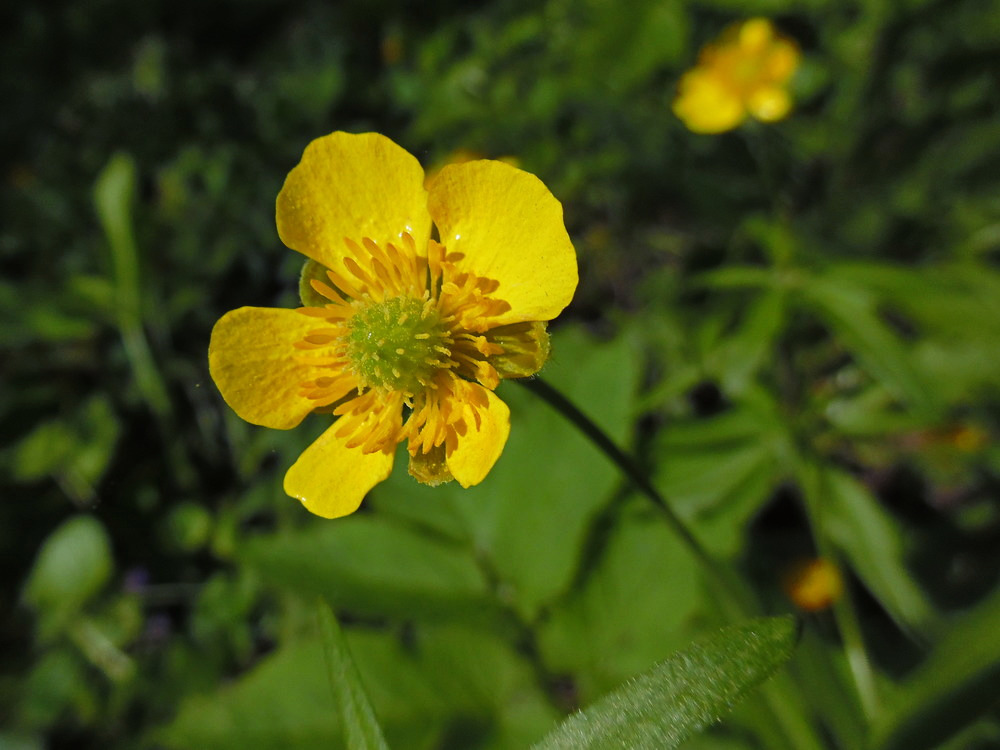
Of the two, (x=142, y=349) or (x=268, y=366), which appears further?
(x=142, y=349)

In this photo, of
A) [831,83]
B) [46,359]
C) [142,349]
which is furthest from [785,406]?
[46,359]

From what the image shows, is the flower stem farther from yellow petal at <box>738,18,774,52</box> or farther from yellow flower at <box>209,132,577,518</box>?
yellow petal at <box>738,18,774,52</box>

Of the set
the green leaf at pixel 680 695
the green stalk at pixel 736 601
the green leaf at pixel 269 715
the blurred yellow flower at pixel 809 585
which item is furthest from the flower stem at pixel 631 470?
the blurred yellow flower at pixel 809 585

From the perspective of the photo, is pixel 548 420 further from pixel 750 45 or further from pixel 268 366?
pixel 750 45

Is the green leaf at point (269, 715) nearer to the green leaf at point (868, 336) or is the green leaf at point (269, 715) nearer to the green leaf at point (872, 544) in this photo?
the green leaf at point (872, 544)

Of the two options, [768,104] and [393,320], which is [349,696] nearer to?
[393,320]

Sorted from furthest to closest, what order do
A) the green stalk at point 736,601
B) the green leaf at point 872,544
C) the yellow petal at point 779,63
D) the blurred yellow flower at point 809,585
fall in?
1. the yellow petal at point 779,63
2. the blurred yellow flower at point 809,585
3. the green leaf at point 872,544
4. the green stalk at point 736,601

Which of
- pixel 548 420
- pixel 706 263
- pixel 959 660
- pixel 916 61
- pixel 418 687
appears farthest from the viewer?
pixel 916 61
